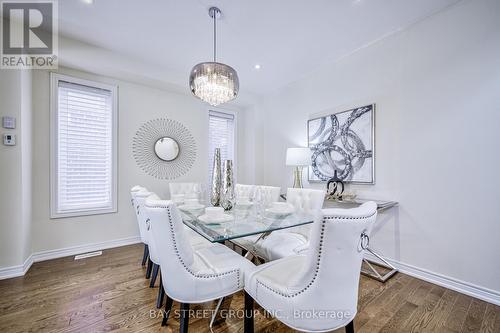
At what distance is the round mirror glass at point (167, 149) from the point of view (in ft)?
11.4

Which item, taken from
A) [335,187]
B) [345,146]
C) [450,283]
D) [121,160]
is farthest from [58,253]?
[450,283]

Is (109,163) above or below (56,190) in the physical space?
above

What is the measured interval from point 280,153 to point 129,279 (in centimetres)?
297

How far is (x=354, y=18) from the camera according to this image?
219 centimetres

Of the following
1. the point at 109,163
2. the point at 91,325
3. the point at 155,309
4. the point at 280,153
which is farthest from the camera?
the point at 280,153

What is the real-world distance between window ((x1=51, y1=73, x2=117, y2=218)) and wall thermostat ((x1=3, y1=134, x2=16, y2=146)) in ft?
1.75

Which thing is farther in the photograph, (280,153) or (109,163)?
(280,153)

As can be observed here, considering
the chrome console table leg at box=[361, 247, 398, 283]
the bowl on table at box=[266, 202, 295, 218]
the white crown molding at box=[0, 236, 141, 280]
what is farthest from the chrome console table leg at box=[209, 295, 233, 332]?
the white crown molding at box=[0, 236, 141, 280]

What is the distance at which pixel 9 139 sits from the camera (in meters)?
2.14

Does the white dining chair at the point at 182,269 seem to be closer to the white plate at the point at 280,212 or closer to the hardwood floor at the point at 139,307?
Answer: the hardwood floor at the point at 139,307

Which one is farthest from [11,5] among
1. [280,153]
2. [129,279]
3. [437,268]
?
[437,268]

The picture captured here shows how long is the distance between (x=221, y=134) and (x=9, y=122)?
292 cm

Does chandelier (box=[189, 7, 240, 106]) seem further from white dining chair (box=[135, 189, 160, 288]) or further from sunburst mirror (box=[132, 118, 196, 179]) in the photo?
sunburst mirror (box=[132, 118, 196, 179])

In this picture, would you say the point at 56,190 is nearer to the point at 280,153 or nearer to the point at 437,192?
the point at 280,153
